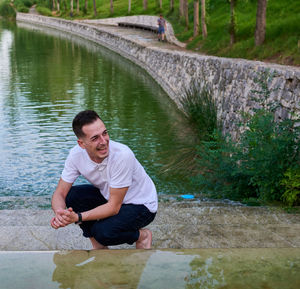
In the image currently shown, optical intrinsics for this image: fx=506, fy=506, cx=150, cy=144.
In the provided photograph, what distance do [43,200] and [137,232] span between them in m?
3.40

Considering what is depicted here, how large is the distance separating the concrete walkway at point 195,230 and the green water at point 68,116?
264 cm

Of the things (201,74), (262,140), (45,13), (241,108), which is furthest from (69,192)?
(45,13)

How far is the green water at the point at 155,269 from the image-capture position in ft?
10.6

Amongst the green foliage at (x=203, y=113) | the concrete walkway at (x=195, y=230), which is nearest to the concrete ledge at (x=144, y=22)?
the green foliage at (x=203, y=113)

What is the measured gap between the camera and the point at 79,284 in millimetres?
3254

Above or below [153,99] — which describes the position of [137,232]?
above

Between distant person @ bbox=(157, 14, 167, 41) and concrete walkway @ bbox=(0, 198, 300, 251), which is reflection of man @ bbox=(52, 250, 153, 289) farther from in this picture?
distant person @ bbox=(157, 14, 167, 41)

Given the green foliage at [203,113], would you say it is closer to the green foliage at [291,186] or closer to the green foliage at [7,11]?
the green foliage at [291,186]

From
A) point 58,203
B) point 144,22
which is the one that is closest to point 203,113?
point 58,203

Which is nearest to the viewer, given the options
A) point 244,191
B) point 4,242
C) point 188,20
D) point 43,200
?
point 4,242

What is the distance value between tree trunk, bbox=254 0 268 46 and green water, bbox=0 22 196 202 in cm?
410

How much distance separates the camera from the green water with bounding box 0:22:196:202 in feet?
30.0

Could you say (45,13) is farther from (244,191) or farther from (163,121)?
(244,191)

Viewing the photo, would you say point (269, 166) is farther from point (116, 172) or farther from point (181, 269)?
point (181, 269)
